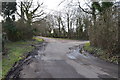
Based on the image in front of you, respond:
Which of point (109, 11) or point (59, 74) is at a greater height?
point (109, 11)

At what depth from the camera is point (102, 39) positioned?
8.33 meters

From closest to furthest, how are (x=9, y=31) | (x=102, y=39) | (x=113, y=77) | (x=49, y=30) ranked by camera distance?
(x=113, y=77)
(x=102, y=39)
(x=9, y=31)
(x=49, y=30)

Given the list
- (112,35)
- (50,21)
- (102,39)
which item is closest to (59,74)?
(112,35)

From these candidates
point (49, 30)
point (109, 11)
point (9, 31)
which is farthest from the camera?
point (49, 30)

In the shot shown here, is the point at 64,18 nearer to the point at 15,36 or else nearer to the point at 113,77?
the point at 15,36

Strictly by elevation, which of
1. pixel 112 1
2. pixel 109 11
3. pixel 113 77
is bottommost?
pixel 113 77

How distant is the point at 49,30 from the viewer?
121ft

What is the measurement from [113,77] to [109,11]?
15.9ft

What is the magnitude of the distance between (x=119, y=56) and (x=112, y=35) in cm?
142

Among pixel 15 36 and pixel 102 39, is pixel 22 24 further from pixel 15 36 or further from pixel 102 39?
pixel 102 39

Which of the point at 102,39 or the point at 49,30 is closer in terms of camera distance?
the point at 102,39

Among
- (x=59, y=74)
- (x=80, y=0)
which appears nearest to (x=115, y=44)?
(x=59, y=74)

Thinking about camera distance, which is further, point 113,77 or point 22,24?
point 22,24

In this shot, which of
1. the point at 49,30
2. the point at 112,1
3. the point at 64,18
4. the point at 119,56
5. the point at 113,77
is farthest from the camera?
the point at 49,30
